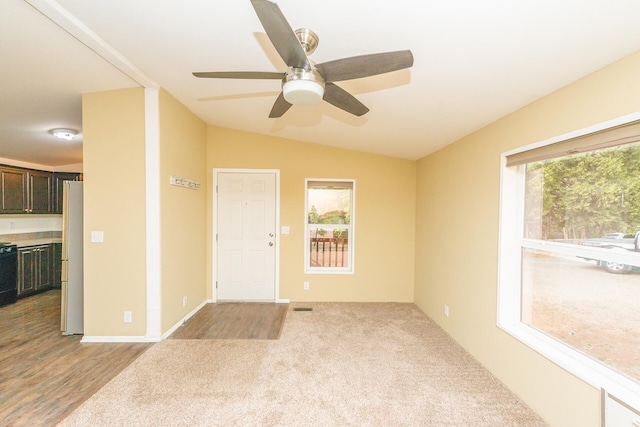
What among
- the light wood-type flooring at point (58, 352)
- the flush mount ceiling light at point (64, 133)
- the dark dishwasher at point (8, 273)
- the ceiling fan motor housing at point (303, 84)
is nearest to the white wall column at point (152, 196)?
the light wood-type flooring at point (58, 352)

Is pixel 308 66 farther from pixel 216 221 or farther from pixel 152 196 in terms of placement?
pixel 216 221

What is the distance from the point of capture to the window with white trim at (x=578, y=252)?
4.80ft

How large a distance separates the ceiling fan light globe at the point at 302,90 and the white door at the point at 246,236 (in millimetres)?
2740

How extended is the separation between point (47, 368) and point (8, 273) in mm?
2653

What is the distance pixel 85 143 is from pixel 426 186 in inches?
158

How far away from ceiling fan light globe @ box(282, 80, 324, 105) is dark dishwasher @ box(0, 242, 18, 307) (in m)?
5.06

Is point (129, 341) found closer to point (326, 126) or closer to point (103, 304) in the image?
point (103, 304)

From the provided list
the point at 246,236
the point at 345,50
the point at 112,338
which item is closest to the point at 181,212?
the point at 246,236

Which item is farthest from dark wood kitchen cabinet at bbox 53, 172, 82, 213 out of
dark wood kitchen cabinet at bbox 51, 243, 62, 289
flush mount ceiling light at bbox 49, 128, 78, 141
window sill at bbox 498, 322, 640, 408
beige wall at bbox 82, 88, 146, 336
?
window sill at bbox 498, 322, 640, 408

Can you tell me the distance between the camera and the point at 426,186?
377 cm

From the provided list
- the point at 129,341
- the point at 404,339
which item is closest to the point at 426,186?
the point at 404,339

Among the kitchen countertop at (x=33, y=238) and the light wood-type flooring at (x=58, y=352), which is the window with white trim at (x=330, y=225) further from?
the kitchen countertop at (x=33, y=238)

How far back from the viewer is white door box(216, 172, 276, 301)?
409 cm

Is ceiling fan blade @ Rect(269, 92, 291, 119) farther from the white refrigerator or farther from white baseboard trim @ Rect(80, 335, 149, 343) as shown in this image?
white baseboard trim @ Rect(80, 335, 149, 343)
